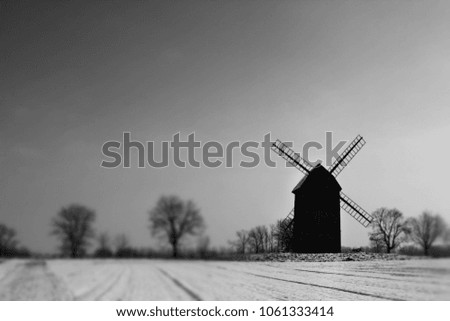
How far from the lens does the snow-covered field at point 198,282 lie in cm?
948

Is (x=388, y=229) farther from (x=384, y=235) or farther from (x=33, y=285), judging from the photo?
(x=33, y=285)

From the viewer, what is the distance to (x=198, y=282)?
10.6 m

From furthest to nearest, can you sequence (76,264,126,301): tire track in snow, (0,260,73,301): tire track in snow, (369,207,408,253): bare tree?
(369,207,408,253): bare tree < (0,260,73,301): tire track in snow < (76,264,126,301): tire track in snow

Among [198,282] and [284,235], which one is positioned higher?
[284,235]

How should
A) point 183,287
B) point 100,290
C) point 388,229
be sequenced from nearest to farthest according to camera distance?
point 100,290, point 183,287, point 388,229

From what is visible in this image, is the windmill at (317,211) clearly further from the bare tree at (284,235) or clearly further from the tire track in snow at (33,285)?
the tire track in snow at (33,285)

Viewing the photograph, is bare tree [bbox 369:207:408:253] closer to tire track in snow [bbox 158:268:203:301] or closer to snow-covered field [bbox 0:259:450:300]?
snow-covered field [bbox 0:259:450:300]

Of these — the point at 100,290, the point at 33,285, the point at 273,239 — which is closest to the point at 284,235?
the point at 273,239

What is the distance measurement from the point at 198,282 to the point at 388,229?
7933 millimetres

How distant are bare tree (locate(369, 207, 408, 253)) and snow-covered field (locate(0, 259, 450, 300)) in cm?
223

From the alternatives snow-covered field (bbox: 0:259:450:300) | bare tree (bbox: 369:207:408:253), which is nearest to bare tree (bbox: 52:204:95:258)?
snow-covered field (bbox: 0:259:450:300)

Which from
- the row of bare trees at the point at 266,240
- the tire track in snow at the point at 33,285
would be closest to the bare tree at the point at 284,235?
the row of bare trees at the point at 266,240

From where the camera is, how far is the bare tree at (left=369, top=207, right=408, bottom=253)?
14445 millimetres

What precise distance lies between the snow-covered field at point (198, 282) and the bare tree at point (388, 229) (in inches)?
87.9
